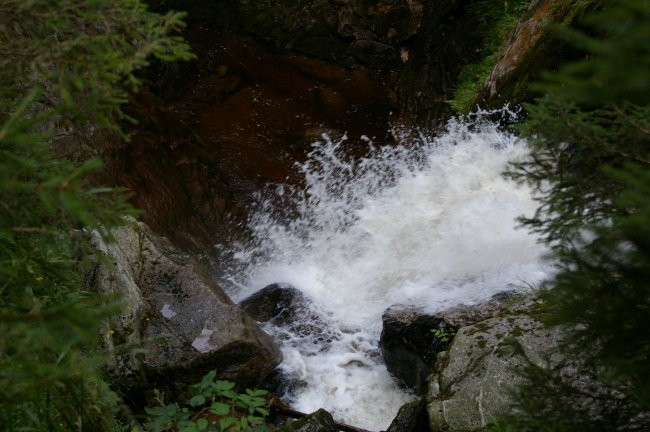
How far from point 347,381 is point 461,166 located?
3656 millimetres

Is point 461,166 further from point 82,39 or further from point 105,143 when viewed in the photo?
point 82,39

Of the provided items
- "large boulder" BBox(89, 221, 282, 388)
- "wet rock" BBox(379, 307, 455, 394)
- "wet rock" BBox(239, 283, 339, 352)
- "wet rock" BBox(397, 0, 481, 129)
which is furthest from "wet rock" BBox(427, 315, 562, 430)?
"wet rock" BBox(397, 0, 481, 129)

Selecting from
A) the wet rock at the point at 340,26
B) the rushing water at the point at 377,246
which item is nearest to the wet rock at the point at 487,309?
the rushing water at the point at 377,246

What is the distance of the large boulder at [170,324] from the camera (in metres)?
4.34

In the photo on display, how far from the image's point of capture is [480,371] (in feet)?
12.8

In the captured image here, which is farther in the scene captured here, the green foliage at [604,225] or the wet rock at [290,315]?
the wet rock at [290,315]

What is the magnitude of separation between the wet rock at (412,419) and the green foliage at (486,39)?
5432mm

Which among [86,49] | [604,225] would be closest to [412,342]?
[604,225]

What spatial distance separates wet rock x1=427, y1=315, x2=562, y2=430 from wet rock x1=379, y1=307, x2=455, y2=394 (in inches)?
21.5

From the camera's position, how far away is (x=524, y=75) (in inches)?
284

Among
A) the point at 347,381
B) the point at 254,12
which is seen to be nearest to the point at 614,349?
the point at 347,381

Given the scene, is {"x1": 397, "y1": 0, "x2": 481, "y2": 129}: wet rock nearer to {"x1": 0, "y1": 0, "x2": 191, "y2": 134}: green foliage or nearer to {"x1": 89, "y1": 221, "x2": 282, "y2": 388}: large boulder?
{"x1": 89, "y1": 221, "x2": 282, "y2": 388}: large boulder

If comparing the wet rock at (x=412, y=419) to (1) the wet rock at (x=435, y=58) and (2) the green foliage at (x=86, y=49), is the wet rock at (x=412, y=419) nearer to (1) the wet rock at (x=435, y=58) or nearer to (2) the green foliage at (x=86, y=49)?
(2) the green foliage at (x=86, y=49)

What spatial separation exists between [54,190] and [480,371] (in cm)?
320
